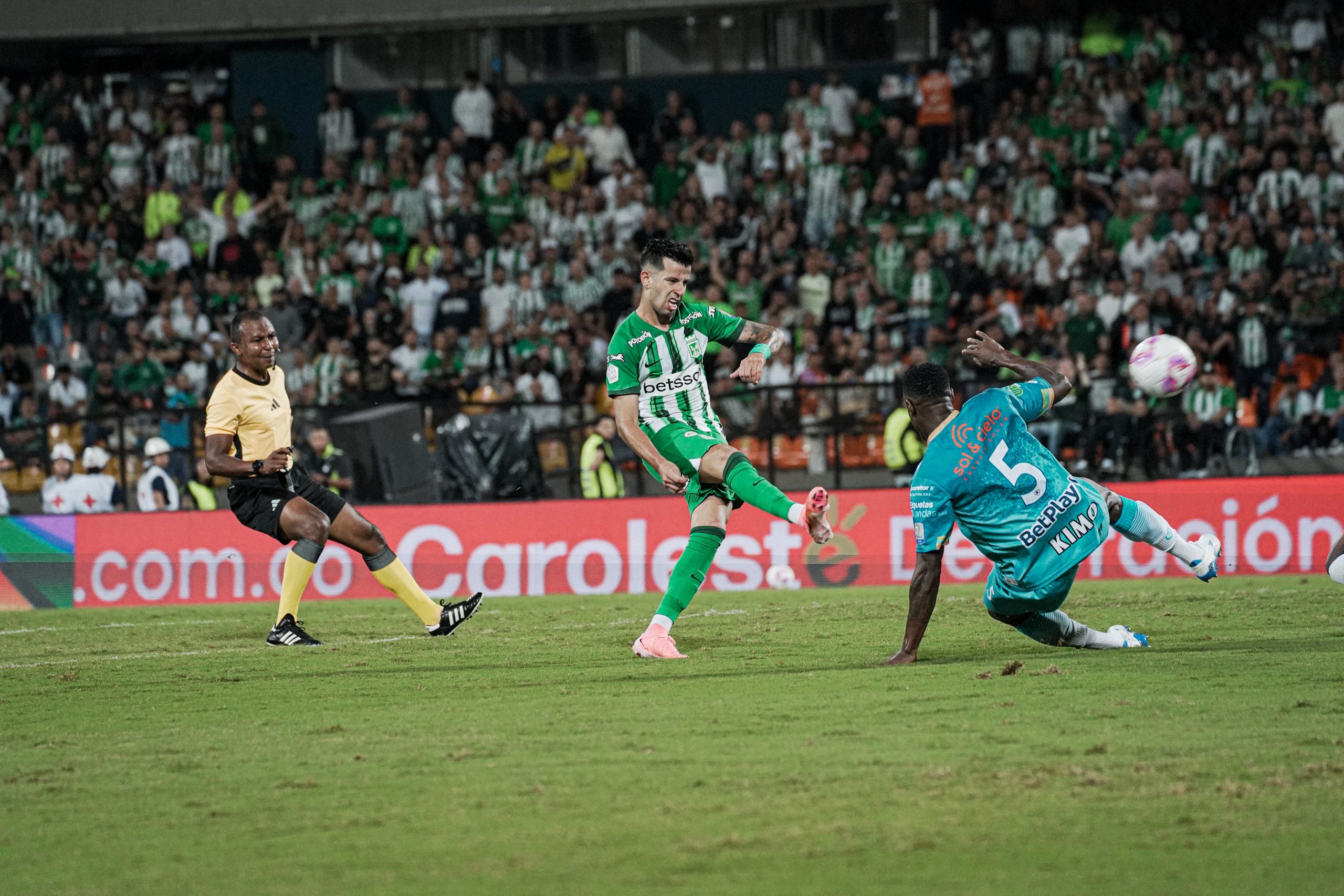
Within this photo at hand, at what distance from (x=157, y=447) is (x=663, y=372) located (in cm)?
942

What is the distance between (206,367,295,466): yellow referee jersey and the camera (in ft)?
32.8

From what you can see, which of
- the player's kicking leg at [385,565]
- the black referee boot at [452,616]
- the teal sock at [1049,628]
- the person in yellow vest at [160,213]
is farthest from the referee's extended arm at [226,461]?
the person in yellow vest at [160,213]

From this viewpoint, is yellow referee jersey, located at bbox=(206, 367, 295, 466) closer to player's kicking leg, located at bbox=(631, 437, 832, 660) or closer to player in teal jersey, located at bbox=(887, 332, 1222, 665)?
player's kicking leg, located at bbox=(631, 437, 832, 660)

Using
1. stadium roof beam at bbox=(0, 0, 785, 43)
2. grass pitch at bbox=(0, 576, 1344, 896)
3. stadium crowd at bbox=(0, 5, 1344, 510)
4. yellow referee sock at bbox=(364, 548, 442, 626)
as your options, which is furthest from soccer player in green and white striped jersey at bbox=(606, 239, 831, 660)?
stadium roof beam at bbox=(0, 0, 785, 43)

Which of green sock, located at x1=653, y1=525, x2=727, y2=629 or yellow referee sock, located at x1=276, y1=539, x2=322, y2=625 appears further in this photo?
yellow referee sock, located at x1=276, y1=539, x2=322, y2=625

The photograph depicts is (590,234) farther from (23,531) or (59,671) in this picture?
(59,671)

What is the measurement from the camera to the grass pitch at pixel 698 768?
4547mm

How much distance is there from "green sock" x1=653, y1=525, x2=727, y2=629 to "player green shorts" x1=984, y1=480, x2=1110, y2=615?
158 cm

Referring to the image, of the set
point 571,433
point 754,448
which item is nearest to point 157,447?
point 571,433

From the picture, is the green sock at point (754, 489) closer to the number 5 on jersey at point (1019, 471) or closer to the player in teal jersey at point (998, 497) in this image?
the player in teal jersey at point (998, 497)

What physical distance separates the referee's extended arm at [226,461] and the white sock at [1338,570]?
6275mm

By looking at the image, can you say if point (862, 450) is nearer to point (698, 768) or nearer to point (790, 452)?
point (790, 452)

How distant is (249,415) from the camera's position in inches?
397

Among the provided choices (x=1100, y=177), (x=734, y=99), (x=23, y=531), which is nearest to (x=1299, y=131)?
(x=1100, y=177)
